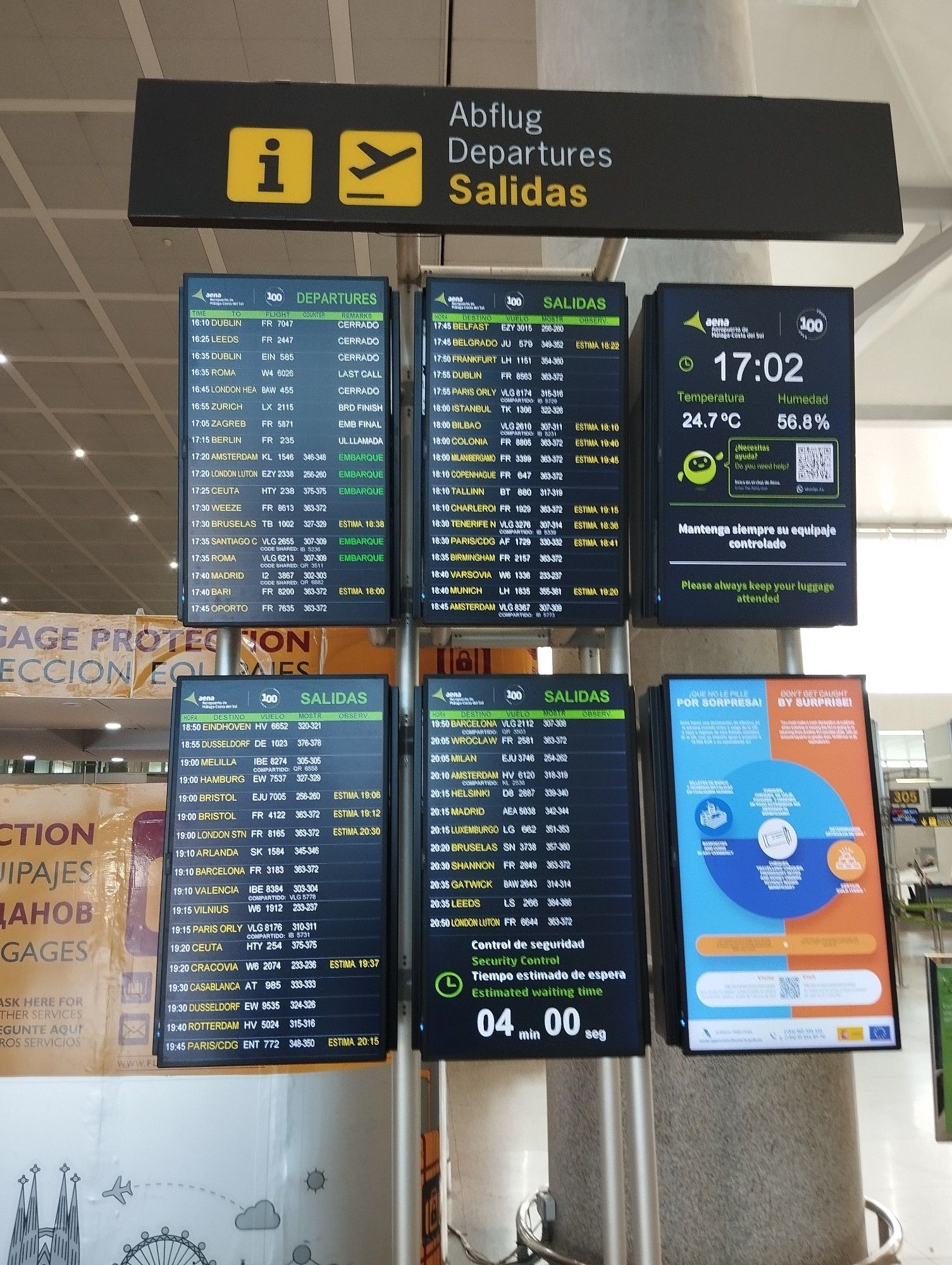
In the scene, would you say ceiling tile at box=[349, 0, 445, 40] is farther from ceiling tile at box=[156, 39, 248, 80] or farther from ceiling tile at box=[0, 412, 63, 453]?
ceiling tile at box=[0, 412, 63, 453]

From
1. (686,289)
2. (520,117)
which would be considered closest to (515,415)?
(686,289)

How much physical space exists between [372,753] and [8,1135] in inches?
67.6

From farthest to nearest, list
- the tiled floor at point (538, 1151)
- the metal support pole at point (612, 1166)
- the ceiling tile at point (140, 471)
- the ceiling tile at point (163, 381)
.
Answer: the ceiling tile at point (140, 471) → the ceiling tile at point (163, 381) → the tiled floor at point (538, 1151) → the metal support pole at point (612, 1166)

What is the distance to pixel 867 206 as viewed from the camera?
1.86 metres

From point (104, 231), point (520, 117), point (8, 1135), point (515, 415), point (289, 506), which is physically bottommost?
point (8, 1135)

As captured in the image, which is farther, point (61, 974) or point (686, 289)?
point (61, 974)

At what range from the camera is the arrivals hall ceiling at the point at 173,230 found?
519cm

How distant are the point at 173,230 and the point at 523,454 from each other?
6286 millimetres

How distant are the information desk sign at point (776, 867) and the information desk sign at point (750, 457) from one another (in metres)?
0.17

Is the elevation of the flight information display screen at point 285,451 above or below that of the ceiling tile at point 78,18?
below

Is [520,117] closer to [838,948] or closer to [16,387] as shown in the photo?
[838,948]

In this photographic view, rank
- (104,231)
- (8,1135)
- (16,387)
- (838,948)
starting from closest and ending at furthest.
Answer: (838,948)
(8,1135)
(104,231)
(16,387)

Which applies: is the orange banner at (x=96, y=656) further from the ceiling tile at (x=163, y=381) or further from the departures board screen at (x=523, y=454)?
the ceiling tile at (x=163, y=381)

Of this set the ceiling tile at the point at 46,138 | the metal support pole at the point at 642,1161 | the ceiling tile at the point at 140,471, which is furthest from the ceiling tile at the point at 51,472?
the metal support pole at the point at 642,1161
